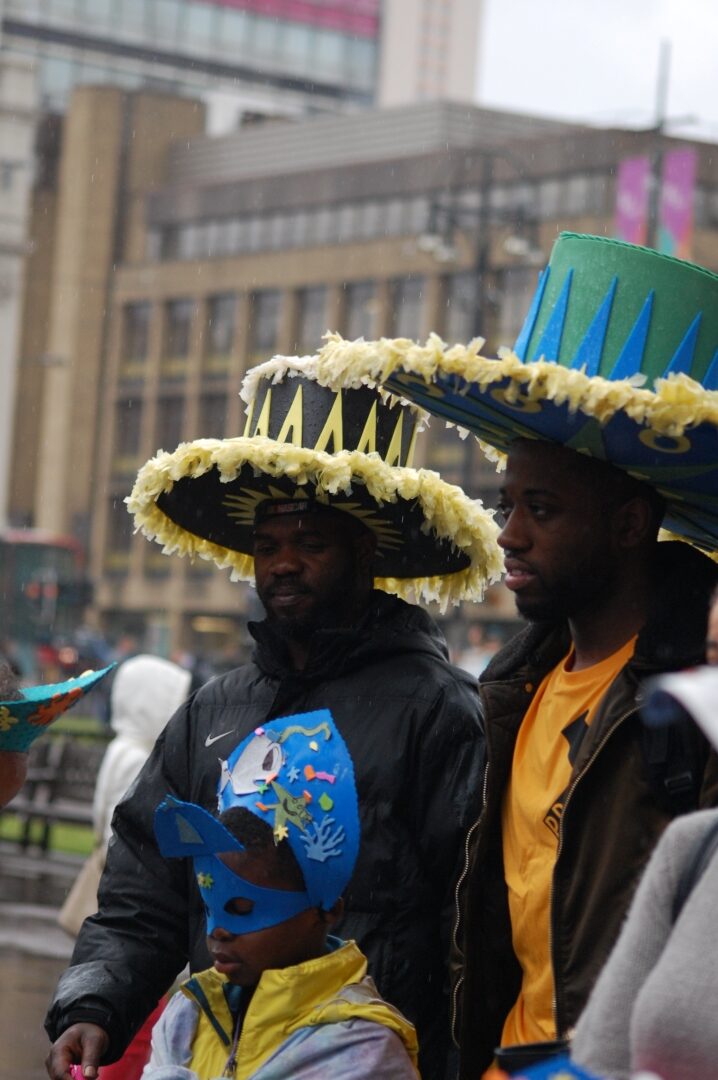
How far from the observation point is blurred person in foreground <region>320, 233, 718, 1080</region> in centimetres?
374

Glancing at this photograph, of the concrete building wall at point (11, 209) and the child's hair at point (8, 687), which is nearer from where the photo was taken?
the child's hair at point (8, 687)

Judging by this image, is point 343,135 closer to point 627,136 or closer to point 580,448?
point 627,136

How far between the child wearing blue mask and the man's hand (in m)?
0.42

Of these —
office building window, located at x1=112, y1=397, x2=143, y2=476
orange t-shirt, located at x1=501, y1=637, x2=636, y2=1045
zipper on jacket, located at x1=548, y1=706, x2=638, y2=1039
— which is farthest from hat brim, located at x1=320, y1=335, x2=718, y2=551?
office building window, located at x1=112, y1=397, x2=143, y2=476

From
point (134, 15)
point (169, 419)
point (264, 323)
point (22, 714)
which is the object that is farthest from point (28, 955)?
point (134, 15)

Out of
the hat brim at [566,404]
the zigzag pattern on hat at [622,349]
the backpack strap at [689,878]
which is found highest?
the zigzag pattern on hat at [622,349]

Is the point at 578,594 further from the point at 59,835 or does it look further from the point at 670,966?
the point at 59,835

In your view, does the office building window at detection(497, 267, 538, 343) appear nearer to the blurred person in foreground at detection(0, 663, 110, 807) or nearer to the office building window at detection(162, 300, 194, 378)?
the office building window at detection(162, 300, 194, 378)

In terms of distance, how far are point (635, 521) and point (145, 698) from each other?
5009 millimetres

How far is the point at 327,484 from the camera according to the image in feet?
15.8

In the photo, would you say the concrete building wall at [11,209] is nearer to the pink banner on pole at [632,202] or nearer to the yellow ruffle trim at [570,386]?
the pink banner on pole at [632,202]

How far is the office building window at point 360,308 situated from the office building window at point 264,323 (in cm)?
386

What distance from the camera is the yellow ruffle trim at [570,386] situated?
3.68 metres

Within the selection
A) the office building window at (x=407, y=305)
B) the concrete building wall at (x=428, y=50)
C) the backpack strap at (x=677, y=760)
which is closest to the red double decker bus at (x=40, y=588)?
the office building window at (x=407, y=305)
